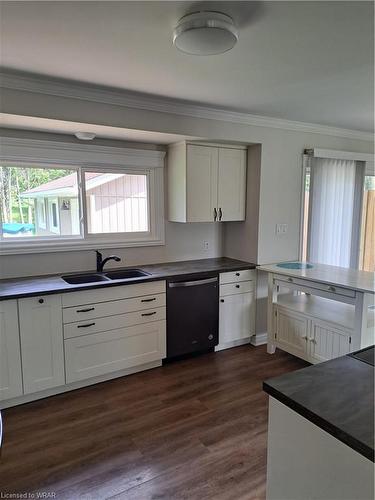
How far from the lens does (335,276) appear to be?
9.83ft

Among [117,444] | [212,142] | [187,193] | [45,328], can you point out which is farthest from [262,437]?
[212,142]

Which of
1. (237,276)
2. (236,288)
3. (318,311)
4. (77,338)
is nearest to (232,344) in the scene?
(236,288)

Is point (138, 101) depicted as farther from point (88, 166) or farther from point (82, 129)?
point (88, 166)

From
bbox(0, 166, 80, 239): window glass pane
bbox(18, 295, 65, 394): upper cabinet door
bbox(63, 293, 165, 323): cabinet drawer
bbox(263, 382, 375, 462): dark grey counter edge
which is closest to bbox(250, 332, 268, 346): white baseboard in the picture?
bbox(63, 293, 165, 323): cabinet drawer

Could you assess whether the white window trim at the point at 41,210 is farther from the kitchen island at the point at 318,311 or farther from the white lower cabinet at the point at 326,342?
the white lower cabinet at the point at 326,342

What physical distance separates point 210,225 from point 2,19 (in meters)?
2.75

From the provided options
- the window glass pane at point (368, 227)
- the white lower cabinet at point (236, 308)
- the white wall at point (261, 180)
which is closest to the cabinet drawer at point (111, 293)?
the white wall at point (261, 180)

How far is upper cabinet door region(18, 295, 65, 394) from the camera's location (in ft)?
8.25

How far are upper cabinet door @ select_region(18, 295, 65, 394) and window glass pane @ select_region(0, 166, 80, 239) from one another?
2.70 feet

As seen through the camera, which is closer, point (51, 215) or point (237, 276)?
point (51, 215)

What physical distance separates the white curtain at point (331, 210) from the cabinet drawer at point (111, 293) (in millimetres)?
2056

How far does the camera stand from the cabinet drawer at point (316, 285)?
8.90 feet

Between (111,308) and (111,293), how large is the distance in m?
0.13

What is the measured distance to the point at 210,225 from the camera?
13.0ft
